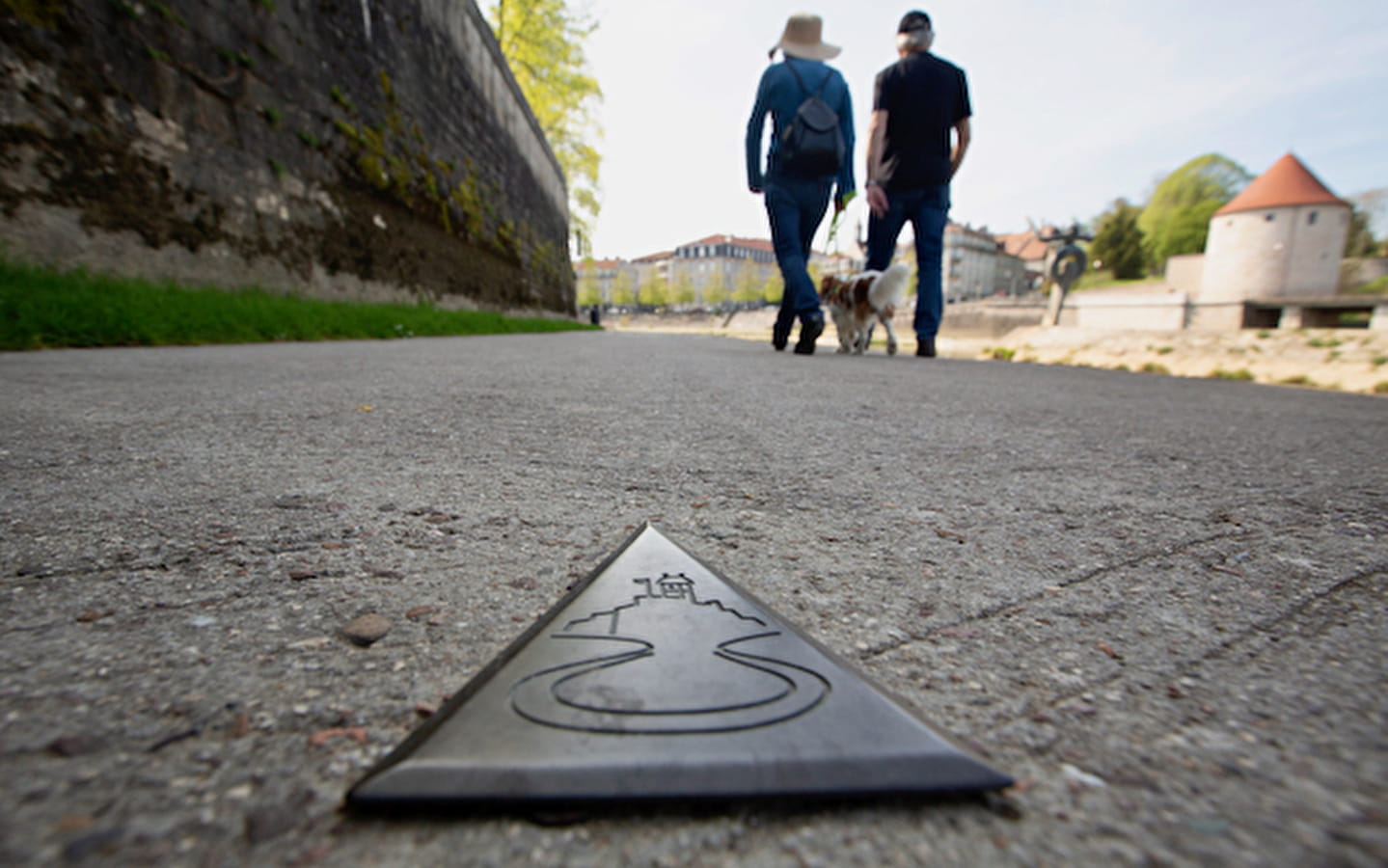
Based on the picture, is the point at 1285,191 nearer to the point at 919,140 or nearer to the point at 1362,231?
the point at 1362,231

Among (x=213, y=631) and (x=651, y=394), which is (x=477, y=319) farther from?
(x=213, y=631)

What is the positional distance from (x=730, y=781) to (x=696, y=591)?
31 cm

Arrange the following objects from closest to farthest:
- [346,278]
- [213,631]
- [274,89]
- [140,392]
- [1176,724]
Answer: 1. [1176,724]
2. [213,631]
3. [140,392]
4. [274,89]
5. [346,278]

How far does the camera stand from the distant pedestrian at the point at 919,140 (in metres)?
4.99

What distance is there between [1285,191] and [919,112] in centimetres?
3581

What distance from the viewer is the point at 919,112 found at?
5000 mm

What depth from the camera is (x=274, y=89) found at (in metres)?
5.79

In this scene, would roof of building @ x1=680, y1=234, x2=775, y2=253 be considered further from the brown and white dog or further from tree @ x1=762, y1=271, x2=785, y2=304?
the brown and white dog

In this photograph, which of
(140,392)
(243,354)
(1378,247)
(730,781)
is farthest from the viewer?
(1378,247)

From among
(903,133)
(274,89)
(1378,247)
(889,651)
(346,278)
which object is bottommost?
(889,651)

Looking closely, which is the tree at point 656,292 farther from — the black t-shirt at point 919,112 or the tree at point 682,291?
the black t-shirt at point 919,112

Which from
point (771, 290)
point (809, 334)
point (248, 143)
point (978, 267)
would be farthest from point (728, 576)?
point (978, 267)

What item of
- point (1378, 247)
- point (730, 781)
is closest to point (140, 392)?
point (730, 781)

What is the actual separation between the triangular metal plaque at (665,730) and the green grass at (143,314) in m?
4.39
